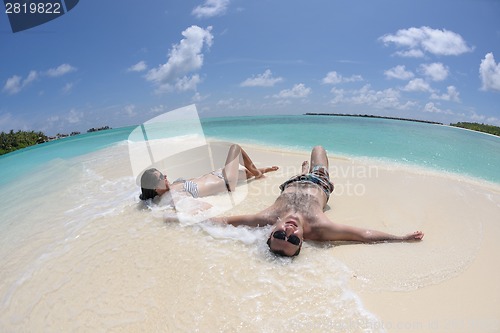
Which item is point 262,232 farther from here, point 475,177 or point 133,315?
point 475,177

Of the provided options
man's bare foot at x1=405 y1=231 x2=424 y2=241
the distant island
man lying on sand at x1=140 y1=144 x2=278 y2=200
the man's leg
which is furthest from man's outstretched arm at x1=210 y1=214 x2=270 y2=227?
the distant island

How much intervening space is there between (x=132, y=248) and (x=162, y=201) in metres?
1.42

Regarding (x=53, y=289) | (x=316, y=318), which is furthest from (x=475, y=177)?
(x=53, y=289)

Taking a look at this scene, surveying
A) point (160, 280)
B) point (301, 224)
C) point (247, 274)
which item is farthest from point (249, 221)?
point (160, 280)

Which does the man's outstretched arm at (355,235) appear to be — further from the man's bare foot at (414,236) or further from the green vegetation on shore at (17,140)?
the green vegetation on shore at (17,140)

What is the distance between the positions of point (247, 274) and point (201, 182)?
9.37ft

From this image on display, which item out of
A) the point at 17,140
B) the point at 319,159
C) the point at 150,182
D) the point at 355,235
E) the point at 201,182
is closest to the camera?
the point at 355,235

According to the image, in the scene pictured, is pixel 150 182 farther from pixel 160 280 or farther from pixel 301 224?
pixel 301 224

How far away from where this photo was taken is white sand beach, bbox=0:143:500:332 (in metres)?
2.58

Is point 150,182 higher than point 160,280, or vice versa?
point 150,182

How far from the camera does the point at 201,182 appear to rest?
5.71 m

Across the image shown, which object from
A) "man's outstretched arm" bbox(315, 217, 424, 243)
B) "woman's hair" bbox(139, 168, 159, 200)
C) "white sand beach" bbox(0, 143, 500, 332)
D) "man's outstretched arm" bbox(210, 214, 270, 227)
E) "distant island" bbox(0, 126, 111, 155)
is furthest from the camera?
"distant island" bbox(0, 126, 111, 155)

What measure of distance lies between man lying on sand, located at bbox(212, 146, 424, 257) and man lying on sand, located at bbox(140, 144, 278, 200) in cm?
137

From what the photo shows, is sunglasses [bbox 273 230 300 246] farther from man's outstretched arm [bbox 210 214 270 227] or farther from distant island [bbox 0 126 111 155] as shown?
distant island [bbox 0 126 111 155]
